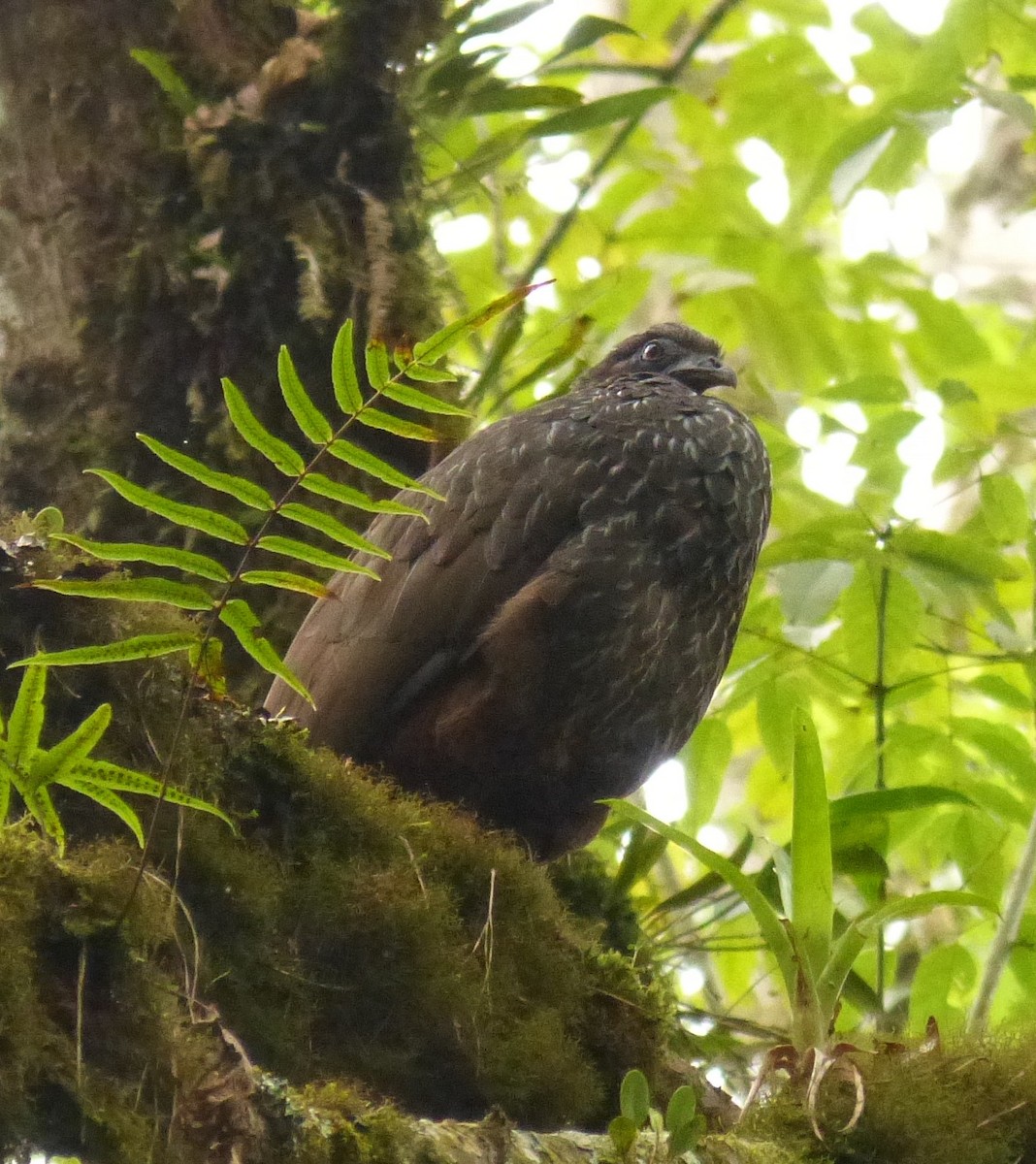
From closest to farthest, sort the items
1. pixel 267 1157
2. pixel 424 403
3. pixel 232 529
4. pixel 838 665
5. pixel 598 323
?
1. pixel 267 1157
2. pixel 232 529
3. pixel 424 403
4. pixel 838 665
5. pixel 598 323

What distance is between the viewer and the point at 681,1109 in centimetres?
167

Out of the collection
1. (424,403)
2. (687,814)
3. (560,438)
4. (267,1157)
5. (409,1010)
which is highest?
(424,403)

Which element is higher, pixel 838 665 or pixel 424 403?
pixel 424 403

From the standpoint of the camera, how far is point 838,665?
3.23 metres

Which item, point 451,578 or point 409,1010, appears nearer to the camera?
point 409,1010

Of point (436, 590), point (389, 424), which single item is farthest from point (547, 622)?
point (389, 424)

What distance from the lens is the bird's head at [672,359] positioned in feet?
12.1

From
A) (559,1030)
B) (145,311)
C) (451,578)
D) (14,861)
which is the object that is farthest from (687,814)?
(14,861)

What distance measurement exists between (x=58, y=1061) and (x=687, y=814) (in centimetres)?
203

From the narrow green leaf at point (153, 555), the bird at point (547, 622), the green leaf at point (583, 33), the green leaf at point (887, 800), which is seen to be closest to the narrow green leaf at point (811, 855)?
the green leaf at point (887, 800)

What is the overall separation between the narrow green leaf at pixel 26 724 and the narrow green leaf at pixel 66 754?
18 mm

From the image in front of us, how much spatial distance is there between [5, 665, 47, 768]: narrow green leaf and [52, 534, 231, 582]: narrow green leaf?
0.16 metres

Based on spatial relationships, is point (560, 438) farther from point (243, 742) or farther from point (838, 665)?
point (243, 742)

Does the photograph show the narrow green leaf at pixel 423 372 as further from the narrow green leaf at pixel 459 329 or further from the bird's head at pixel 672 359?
the bird's head at pixel 672 359
